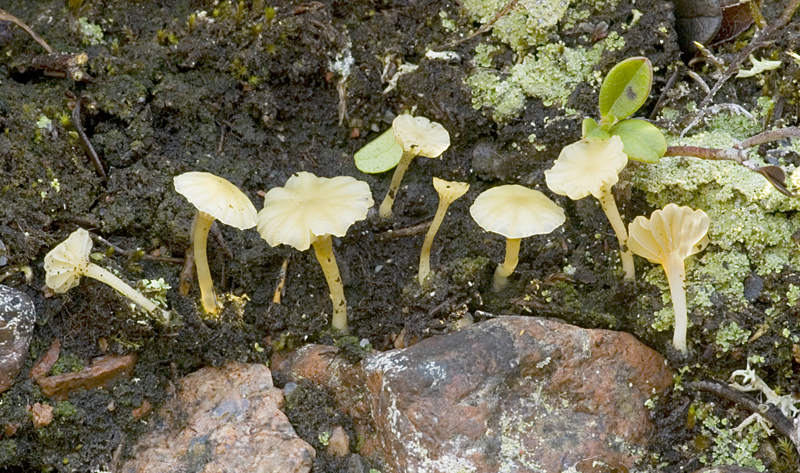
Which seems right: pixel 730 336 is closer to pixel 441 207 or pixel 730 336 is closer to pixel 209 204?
pixel 441 207

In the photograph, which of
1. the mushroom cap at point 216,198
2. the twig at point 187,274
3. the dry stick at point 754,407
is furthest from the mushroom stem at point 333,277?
the dry stick at point 754,407

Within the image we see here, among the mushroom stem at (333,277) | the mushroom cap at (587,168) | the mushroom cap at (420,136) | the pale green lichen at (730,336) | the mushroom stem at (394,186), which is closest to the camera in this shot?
the mushroom cap at (587,168)

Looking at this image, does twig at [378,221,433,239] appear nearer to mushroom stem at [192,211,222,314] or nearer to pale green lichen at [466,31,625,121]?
pale green lichen at [466,31,625,121]

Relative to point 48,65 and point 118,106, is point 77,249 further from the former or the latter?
point 48,65

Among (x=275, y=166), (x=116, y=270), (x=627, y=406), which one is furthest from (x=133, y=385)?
(x=627, y=406)

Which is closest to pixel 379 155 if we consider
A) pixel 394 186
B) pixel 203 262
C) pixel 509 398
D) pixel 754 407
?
pixel 394 186

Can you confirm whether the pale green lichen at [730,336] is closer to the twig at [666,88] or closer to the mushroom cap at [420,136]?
the twig at [666,88]
